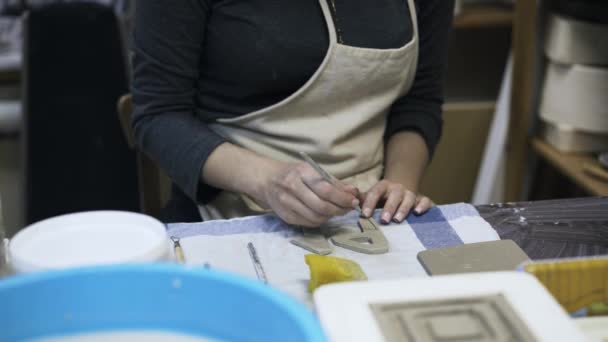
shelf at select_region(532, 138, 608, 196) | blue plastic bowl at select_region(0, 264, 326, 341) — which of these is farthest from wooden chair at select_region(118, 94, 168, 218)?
shelf at select_region(532, 138, 608, 196)

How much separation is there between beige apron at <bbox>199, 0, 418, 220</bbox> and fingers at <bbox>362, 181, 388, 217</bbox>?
0.12m

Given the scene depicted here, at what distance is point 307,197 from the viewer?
0.79 metres

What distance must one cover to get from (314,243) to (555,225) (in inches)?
10.6

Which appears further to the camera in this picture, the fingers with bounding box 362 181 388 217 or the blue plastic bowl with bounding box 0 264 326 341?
the fingers with bounding box 362 181 388 217

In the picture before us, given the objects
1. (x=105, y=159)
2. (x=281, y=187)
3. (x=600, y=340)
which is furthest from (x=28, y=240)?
(x=105, y=159)

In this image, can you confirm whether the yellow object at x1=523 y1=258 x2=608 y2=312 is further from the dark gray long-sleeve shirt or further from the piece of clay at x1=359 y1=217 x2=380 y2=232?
the dark gray long-sleeve shirt

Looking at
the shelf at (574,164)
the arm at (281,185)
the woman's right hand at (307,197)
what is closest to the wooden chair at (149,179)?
the arm at (281,185)

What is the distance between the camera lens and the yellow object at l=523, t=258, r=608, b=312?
1.92ft

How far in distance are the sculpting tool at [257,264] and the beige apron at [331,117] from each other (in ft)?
0.79

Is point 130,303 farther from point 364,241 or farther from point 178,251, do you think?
point 364,241

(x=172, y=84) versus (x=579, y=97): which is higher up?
(x=172, y=84)

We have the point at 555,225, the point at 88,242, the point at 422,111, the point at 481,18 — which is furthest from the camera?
the point at 481,18

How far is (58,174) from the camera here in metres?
1.88

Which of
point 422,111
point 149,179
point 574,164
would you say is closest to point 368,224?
point 422,111
